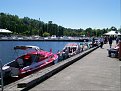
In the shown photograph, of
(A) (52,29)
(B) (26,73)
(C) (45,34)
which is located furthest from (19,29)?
(B) (26,73)

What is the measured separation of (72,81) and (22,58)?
8.59m

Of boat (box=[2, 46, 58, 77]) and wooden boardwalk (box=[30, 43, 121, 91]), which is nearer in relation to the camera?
wooden boardwalk (box=[30, 43, 121, 91])

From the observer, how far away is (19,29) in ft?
549

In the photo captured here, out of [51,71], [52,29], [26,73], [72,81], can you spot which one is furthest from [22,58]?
[52,29]

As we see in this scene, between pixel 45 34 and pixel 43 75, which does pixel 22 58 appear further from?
pixel 45 34

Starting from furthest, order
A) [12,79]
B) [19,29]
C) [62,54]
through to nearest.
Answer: [19,29] → [62,54] → [12,79]

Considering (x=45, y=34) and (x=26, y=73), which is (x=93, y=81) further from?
(x=45, y=34)

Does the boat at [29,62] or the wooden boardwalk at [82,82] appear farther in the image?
the boat at [29,62]

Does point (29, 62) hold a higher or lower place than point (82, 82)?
lower

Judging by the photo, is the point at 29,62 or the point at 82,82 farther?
the point at 29,62

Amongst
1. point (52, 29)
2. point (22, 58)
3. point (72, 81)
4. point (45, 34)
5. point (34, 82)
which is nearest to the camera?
point (34, 82)

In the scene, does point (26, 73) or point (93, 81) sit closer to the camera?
point (93, 81)

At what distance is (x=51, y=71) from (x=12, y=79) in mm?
2890

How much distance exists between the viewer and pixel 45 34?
18200cm
